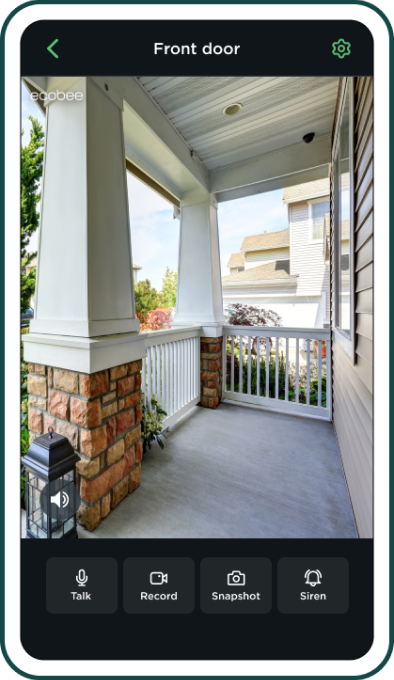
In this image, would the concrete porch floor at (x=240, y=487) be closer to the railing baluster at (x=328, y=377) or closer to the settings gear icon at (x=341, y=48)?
the railing baluster at (x=328, y=377)

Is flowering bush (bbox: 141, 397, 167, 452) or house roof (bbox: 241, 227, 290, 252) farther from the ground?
house roof (bbox: 241, 227, 290, 252)

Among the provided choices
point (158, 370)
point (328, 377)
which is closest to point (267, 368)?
point (328, 377)

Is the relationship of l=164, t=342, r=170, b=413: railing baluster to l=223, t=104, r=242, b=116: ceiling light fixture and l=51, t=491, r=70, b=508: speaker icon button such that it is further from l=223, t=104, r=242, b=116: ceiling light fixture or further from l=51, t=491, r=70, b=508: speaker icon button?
l=223, t=104, r=242, b=116: ceiling light fixture

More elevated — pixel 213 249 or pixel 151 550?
pixel 213 249

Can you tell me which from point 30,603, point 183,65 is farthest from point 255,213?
point 30,603

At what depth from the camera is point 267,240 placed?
116 inches

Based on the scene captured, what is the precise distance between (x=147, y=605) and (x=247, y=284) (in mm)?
3110

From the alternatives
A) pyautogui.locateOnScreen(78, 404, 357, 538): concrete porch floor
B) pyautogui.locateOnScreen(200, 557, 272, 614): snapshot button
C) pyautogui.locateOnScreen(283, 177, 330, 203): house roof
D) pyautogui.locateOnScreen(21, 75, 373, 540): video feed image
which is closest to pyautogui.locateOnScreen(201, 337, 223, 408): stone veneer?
pyautogui.locateOnScreen(21, 75, 373, 540): video feed image

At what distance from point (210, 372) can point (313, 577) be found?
221 cm

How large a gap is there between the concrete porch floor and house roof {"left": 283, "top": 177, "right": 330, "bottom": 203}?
2340mm

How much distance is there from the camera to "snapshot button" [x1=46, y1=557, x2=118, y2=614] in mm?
484

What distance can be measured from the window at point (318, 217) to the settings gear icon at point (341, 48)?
224 cm

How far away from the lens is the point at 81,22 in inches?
20.9

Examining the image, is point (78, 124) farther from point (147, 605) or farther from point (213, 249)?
point (213, 249)
